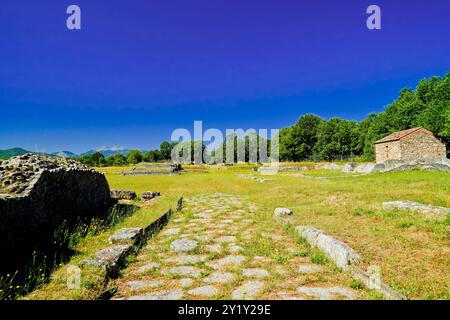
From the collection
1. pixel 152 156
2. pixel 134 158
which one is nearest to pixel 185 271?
pixel 134 158

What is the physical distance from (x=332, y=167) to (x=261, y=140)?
2119 inches

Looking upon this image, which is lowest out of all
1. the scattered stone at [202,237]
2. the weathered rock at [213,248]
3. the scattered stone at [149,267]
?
the scattered stone at [202,237]

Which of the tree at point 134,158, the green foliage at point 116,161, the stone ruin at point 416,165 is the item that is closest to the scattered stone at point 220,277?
the stone ruin at point 416,165

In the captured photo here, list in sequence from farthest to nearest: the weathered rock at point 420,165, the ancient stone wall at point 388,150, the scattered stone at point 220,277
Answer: the ancient stone wall at point 388,150 < the weathered rock at point 420,165 < the scattered stone at point 220,277

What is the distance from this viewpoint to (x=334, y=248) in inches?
175

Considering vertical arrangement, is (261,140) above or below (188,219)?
above

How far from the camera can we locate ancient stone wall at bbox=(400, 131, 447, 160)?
110ft

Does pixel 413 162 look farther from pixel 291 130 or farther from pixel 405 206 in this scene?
pixel 291 130

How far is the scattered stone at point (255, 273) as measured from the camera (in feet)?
12.8

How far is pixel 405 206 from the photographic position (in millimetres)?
7641

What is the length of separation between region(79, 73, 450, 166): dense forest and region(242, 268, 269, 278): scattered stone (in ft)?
145

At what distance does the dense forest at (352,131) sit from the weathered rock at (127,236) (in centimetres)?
4470

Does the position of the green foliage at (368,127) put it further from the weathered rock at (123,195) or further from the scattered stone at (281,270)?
the scattered stone at (281,270)
